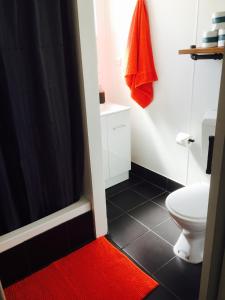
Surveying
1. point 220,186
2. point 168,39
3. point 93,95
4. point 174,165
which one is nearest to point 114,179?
point 174,165

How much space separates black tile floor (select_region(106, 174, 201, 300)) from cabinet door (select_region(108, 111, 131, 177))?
23cm

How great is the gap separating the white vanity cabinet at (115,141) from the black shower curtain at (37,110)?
69cm

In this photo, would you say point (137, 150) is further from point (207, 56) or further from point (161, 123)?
point (207, 56)

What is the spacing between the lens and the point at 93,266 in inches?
70.9

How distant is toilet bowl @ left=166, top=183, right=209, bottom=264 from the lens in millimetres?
1625

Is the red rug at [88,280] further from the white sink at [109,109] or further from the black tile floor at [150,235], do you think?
the white sink at [109,109]

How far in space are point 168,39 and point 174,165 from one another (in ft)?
3.72

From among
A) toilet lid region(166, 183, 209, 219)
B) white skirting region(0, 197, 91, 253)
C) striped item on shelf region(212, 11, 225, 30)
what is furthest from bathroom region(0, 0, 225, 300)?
toilet lid region(166, 183, 209, 219)

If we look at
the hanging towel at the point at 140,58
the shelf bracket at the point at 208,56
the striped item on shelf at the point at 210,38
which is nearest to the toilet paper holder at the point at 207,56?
the shelf bracket at the point at 208,56

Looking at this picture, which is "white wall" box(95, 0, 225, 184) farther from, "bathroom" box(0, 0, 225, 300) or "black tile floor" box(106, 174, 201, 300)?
"black tile floor" box(106, 174, 201, 300)

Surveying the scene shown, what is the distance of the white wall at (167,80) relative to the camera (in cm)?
200

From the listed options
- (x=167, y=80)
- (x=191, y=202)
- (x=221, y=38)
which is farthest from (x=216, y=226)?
(x=167, y=80)

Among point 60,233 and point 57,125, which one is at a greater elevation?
point 57,125

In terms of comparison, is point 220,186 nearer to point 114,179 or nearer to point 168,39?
point 168,39
